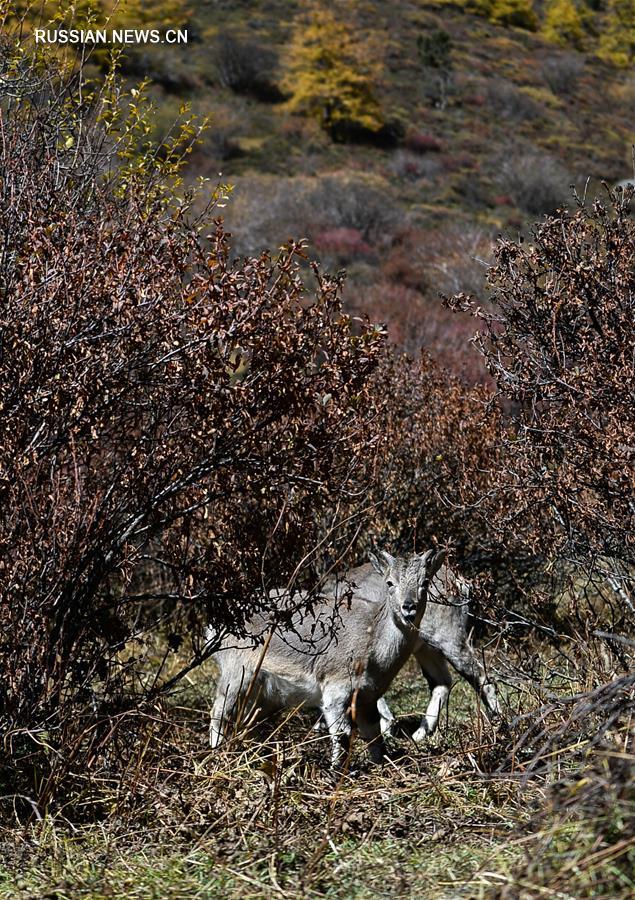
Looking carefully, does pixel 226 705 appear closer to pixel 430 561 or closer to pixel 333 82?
pixel 430 561

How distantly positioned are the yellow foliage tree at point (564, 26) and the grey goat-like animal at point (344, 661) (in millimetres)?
59801

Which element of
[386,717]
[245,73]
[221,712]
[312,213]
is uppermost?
[221,712]

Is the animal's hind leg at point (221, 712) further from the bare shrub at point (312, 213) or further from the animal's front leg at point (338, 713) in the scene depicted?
the bare shrub at point (312, 213)

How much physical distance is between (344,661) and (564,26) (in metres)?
61.8

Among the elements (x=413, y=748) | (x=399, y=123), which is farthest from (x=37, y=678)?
→ (x=399, y=123)

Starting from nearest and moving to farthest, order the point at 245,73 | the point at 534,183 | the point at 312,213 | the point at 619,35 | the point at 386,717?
the point at 386,717
the point at 312,213
the point at 534,183
the point at 245,73
the point at 619,35

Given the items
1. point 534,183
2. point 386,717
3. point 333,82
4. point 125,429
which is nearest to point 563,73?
point 333,82

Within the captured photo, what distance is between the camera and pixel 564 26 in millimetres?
61469

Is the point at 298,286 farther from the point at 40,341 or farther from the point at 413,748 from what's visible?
the point at 413,748

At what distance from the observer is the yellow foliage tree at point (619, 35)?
60344 mm

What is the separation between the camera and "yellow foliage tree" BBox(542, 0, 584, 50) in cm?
6091

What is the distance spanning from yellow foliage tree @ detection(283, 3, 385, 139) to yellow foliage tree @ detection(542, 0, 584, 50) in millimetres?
18623

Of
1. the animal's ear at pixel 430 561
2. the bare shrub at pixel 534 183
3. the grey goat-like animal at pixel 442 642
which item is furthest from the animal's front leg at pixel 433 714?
the bare shrub at pixel 534 183

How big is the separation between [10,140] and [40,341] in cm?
→ 165
